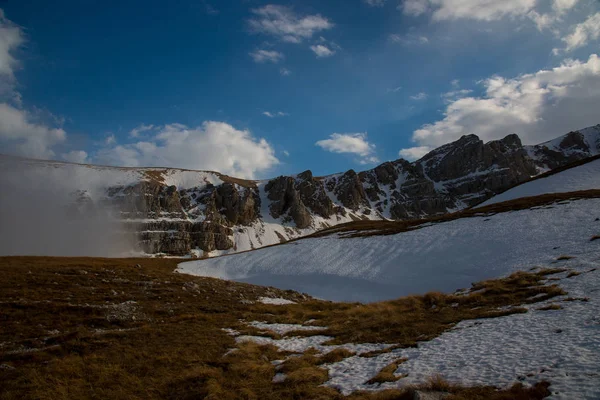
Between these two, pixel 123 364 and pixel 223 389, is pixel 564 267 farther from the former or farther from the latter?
pixel 123 364

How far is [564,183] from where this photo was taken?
6838cm

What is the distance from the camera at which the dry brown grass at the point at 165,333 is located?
11344 millimetres

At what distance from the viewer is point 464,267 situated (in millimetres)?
33375

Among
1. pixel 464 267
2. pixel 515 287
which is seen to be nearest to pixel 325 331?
pixel 515 287

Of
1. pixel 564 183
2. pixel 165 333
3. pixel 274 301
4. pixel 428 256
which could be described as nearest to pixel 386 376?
pixel 165 333

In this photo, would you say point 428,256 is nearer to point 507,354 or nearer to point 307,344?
point 307,344

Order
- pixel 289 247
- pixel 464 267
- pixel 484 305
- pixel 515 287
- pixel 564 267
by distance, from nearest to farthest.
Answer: pixel 484 305
pixel 515 287
pixel 564 267
pixel 464 267
pixel 289 247

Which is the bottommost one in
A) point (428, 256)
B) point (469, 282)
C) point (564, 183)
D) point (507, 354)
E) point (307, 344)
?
point (469, 282)

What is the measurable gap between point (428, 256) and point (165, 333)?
3137 cm

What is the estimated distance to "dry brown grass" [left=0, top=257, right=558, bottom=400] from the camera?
447 inches

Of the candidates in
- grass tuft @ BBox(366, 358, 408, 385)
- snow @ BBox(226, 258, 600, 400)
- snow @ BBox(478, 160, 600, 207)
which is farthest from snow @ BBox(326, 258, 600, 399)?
snow @ BBox(478, 160, 600, 207)

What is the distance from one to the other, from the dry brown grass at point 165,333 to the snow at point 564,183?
5707 centimetres

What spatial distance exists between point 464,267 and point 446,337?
72.0ft

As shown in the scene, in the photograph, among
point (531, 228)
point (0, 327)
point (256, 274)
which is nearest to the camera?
point (0, 327)
